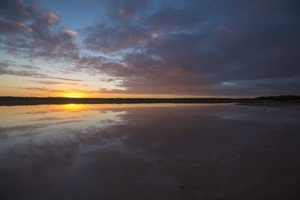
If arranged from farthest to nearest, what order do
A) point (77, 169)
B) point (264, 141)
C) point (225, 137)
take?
point (225, 137) < point (264, 141) < point (77, 169)

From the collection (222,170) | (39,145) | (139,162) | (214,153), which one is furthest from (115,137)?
(222,170)

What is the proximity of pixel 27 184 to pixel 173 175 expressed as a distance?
3414mm

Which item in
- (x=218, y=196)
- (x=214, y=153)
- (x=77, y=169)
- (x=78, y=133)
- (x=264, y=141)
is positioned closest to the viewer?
(x=218, y=196)

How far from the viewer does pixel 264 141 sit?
874 cm

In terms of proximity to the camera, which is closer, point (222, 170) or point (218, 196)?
point (218, 196)

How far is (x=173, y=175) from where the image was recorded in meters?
5.25

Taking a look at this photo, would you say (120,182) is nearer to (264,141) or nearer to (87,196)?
(87,196)

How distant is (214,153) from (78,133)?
6888 mm

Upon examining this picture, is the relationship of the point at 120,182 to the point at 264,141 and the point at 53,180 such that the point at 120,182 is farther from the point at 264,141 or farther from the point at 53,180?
the point at 264,141

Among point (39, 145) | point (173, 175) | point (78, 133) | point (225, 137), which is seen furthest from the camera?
point (78, 133)

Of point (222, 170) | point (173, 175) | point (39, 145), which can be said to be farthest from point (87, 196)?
point (39, 145)

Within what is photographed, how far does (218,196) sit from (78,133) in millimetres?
8235

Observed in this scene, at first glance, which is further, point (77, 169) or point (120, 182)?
point (77, 169)

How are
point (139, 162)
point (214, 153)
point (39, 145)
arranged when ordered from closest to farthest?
point (139, 162) < point (214, 153) < point (39, 145)
